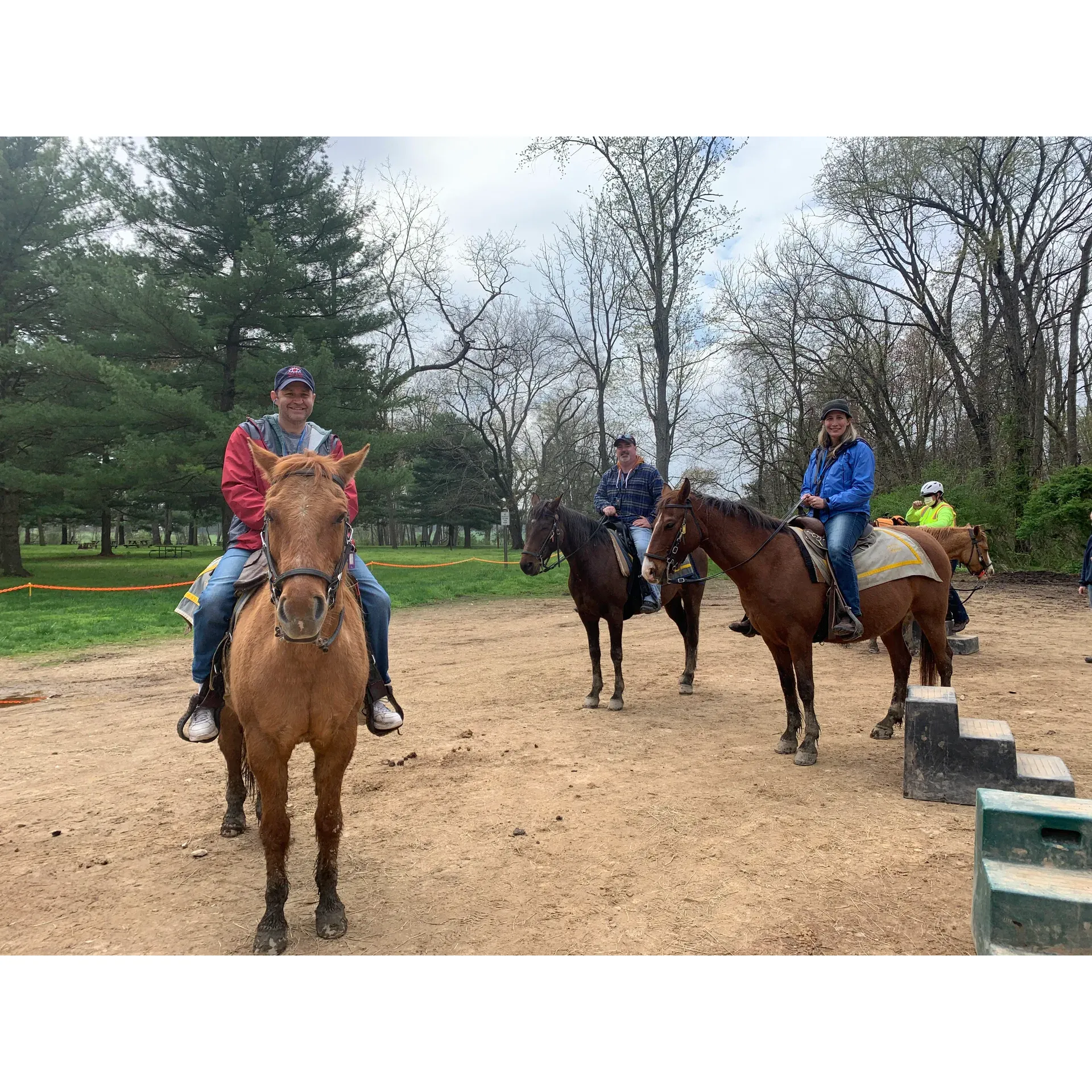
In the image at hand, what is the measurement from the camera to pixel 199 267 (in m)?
18.2

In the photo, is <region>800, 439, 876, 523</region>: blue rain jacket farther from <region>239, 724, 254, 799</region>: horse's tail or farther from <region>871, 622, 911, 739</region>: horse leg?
<region>239, 724, 254, 799</region>: horse's tail

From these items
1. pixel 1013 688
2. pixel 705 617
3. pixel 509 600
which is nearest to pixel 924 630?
pixel 1013 688

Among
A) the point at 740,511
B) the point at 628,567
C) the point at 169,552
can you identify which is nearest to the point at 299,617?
the point at 740,511

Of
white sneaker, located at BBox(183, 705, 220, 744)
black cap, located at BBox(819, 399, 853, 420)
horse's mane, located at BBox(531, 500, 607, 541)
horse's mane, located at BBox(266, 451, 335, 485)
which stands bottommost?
white sneaker, located at BBox(183, 705, 220, 744)

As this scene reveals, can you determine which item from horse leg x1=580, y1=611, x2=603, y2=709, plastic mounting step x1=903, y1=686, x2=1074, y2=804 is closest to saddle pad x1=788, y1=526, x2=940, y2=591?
plastic mounting step x1=903, y1=686, x2=1074, y2=804

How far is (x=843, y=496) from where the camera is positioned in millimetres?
5711

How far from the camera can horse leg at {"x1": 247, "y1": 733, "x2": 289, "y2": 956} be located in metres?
2.96

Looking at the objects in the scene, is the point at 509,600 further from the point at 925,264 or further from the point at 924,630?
the point at 925,264

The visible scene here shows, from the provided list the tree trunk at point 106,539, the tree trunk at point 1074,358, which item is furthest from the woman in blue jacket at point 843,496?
the tree trunk at point 106,539

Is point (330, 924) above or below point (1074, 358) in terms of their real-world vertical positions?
below

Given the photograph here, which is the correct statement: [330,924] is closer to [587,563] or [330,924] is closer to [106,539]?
[587,563]

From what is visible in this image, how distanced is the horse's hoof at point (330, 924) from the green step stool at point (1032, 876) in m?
2.68

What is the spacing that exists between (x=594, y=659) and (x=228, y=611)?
14.8 feet

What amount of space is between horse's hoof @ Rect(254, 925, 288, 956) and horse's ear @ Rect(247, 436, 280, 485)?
196 centimetres
